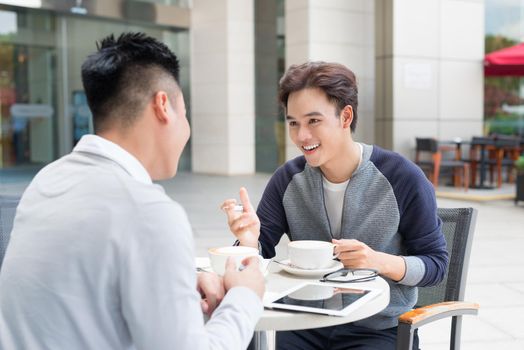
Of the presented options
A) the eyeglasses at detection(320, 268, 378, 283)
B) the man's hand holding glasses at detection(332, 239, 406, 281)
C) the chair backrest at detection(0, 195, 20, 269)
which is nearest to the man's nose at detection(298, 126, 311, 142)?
the man's hand holding glasses at detection(332, 239, 406, 281)

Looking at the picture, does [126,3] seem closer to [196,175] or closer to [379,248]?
[196,175]

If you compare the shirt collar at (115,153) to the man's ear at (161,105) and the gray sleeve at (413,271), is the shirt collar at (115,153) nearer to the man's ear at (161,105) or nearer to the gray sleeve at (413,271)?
the man's ear at (161,105)

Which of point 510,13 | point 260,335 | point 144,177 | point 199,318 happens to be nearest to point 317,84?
point 260,335

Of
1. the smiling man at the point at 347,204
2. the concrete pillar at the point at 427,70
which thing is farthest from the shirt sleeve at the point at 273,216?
the concrete pillar at the point at 427,70

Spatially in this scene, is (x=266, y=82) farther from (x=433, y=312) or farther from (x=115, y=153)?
(x=115, y=153)

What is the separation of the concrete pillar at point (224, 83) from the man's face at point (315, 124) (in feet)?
46.9

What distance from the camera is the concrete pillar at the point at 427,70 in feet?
44.8

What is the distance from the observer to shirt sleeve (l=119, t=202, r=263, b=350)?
115 cm

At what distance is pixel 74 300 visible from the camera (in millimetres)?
1189

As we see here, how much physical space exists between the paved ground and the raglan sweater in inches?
68.4

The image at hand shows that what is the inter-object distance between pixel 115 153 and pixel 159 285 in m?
0.31

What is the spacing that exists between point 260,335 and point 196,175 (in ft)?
48.9

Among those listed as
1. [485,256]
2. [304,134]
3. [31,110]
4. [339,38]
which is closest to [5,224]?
[304,134]

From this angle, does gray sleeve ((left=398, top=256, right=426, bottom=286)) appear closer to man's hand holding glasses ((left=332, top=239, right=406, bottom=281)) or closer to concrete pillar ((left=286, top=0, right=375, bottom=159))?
man's hand holding glasses ((left=332, top=239, right=406, bottom=281))
